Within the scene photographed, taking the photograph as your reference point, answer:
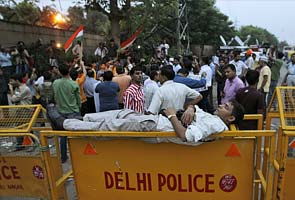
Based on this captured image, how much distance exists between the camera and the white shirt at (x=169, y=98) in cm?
391

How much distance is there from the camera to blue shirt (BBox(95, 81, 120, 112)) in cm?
562

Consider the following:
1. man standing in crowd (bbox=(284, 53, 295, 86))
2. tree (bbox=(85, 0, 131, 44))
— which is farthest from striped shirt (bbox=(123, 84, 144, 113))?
tree (bbox=(85, 0, 131, 44))

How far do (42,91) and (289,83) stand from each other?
6368 mm

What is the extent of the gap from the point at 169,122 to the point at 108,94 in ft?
10.0

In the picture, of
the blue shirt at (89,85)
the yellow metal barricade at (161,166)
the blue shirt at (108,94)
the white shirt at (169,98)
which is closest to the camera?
the yellow metal barricade at (161,166)

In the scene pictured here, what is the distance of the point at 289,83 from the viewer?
26.8ft

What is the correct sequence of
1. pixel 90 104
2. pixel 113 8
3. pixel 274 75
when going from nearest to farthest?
1. pixel 90 104
2. pixel 274 75
3. pixel 113 8

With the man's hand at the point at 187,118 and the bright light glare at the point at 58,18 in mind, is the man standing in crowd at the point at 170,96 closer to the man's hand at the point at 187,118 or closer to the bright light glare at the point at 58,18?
the man's hand at the point at 187,118

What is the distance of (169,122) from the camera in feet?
8.95

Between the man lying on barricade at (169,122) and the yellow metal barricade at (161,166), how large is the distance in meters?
0.08

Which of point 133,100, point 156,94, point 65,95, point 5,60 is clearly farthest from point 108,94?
point 5,60

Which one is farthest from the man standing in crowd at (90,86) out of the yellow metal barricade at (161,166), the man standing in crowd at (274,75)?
the man standing in crowd at (274,75)

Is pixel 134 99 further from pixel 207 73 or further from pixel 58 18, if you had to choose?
pixel 58 18

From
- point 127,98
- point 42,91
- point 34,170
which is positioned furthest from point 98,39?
point 34,170
